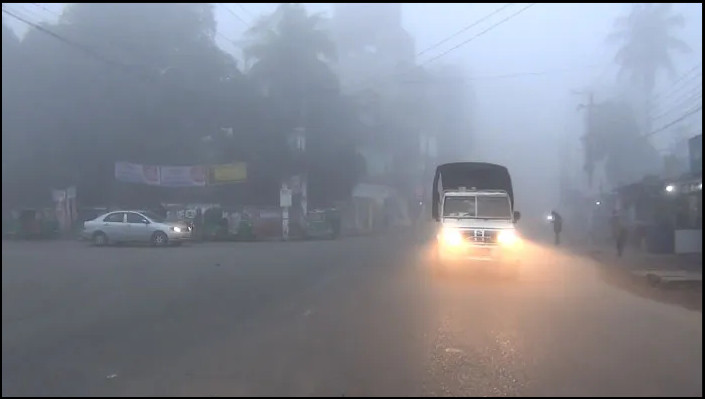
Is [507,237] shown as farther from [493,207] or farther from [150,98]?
[150,98]

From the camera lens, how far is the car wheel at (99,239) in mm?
8453

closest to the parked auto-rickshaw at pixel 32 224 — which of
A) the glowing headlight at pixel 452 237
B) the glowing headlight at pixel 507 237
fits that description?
the glowing headlight at pixel 452 237

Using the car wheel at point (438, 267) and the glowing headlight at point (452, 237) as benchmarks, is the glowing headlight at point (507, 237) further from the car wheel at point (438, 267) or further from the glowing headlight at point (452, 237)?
the car wheel at point (438, 267)

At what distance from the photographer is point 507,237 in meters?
16.7

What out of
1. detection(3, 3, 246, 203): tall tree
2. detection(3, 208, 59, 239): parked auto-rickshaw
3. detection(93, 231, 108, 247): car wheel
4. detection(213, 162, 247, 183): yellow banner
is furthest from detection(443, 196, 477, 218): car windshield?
detection(3, 208, 59, 239): parked auto-rickshaw

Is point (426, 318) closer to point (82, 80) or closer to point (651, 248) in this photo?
point (82, 80)

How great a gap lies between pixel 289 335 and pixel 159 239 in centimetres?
267

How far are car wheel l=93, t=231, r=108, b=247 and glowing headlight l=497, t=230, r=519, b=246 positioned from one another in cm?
994

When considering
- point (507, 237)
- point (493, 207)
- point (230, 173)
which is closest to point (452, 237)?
point (507, 237)

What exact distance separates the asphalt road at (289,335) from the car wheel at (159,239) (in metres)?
0.13

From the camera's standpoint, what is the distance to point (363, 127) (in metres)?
21.7

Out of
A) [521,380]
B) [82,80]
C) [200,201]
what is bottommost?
[521,380]

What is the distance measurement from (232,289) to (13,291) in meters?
4.93

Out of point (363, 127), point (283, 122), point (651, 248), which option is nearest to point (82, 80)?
point (283, 122)
